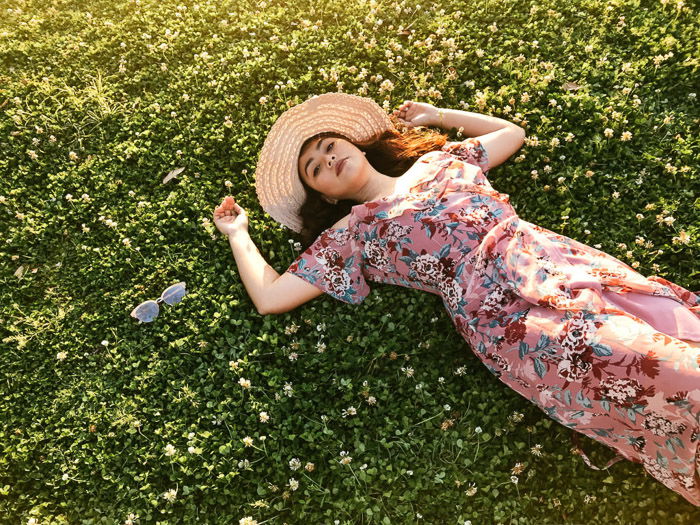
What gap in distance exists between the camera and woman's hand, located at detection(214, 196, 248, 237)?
5250 mm

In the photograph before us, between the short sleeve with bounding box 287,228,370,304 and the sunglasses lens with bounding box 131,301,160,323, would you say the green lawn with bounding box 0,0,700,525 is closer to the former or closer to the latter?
the sunglasses lens with bounding box 131,301,160,323

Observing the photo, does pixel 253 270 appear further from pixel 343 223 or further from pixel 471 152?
pixel 471 152

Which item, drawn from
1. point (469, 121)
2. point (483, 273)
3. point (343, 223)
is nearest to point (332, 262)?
point (343, 223)

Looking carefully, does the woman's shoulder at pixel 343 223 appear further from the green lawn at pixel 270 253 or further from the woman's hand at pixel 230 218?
the woman's hand at pixel 230 218

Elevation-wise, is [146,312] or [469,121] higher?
[469,121]

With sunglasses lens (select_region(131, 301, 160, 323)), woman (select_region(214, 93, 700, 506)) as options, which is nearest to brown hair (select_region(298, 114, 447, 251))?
woman (select_region(214, 93, 700, 506))

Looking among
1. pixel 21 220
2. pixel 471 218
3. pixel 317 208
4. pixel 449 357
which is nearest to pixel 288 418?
pixel 449 357

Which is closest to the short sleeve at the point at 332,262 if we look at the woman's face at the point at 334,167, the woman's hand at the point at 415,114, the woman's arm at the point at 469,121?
the woman's face at the point at 334,167

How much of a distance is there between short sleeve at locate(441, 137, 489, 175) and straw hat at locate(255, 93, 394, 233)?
675mm

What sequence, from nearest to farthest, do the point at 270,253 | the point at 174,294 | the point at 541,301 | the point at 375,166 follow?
the point at 541,301 → the point at 375,166 → the point at 174,294 → the point at 270,253

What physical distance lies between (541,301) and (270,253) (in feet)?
9.00

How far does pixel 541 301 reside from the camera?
3.98 metres

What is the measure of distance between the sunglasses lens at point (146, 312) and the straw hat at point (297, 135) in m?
1.51

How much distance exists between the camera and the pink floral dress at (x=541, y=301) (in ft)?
11.7
